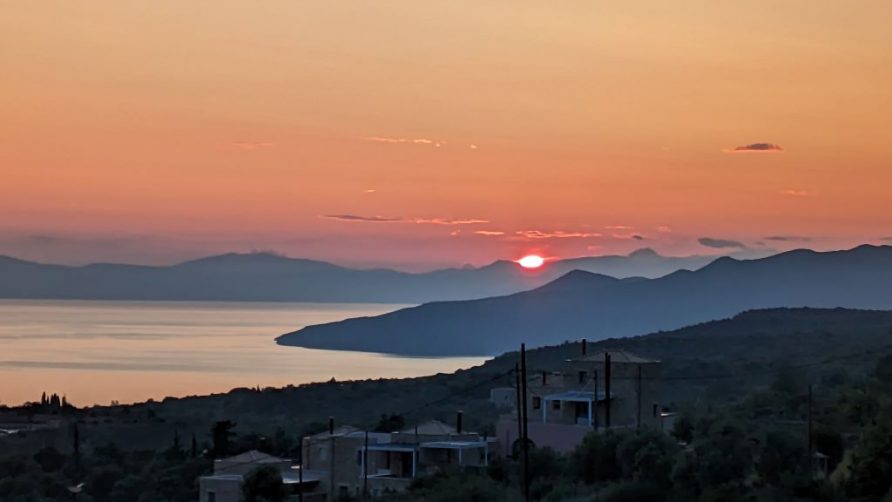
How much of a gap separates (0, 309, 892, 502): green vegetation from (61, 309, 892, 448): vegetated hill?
176mm

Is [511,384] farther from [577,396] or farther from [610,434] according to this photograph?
[610,434]

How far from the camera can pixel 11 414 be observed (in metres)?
73.1

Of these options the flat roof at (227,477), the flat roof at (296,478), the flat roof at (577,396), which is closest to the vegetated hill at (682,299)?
the flat roof at (577,396)

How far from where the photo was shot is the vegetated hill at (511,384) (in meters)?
64.4

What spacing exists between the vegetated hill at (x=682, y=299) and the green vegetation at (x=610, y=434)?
6226 centimetres

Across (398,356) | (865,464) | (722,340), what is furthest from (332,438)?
(398,356)

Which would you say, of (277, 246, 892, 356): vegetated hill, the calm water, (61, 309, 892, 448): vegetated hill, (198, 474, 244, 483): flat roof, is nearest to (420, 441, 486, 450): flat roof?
(198, 474, 244, 483): flat roof

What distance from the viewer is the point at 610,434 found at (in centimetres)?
3650

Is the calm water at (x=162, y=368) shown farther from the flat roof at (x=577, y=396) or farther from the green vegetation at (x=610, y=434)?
the flat roof at (x=577, y=396)

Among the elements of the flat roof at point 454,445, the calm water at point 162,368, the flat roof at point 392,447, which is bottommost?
the flat roof at point 392,447

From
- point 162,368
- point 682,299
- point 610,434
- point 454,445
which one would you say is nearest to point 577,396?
point 454,445

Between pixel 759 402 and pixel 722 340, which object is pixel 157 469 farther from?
pixel 722 340

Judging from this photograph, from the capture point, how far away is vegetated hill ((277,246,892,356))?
168375mm

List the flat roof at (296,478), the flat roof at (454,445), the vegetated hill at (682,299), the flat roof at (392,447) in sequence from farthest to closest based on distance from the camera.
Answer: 1. the vegetated hill at (682,299)
2. the flat roof at (392,447)
3. the flat roof at (454,445)
4. the flat roof at (296,478)
